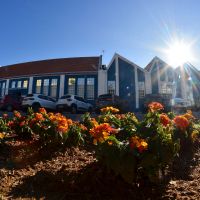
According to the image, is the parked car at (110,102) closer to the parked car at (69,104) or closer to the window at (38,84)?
the parked car at (69,104)

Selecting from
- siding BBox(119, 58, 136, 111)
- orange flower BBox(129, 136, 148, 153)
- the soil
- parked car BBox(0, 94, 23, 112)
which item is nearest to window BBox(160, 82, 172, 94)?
siding BBox(119, 58, 136, 111)

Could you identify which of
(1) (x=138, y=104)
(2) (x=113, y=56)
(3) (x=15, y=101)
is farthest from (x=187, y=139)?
(2) (x=113, y=56)

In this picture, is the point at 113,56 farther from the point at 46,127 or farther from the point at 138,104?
the point at 46,127

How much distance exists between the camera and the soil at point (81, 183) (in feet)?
11.2

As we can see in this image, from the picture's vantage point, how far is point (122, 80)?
31.6 meters

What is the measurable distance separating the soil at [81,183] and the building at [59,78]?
90.4 feet

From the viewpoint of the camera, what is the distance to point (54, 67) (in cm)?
3578

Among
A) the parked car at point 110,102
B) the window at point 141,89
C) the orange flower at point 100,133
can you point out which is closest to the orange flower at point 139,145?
the orange flower at point 100,133

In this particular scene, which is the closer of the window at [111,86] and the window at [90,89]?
the window at [111,86]

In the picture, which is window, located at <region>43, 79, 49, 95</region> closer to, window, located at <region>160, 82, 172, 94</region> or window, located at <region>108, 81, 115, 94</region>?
window, located at <region>108, 81, 115, 94</region>

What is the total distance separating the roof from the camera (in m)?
33.6

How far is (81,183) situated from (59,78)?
30593 millimetres

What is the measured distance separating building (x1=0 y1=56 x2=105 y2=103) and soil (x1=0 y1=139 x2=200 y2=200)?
2754 centimetres

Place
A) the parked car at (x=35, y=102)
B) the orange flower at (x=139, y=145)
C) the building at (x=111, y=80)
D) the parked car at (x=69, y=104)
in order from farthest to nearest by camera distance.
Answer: the building at (x=111, y=80) < the parked car at (x=69, y=104) < the parked car at (x=35, y=102) < the orange flower at (x=139, y=145)
